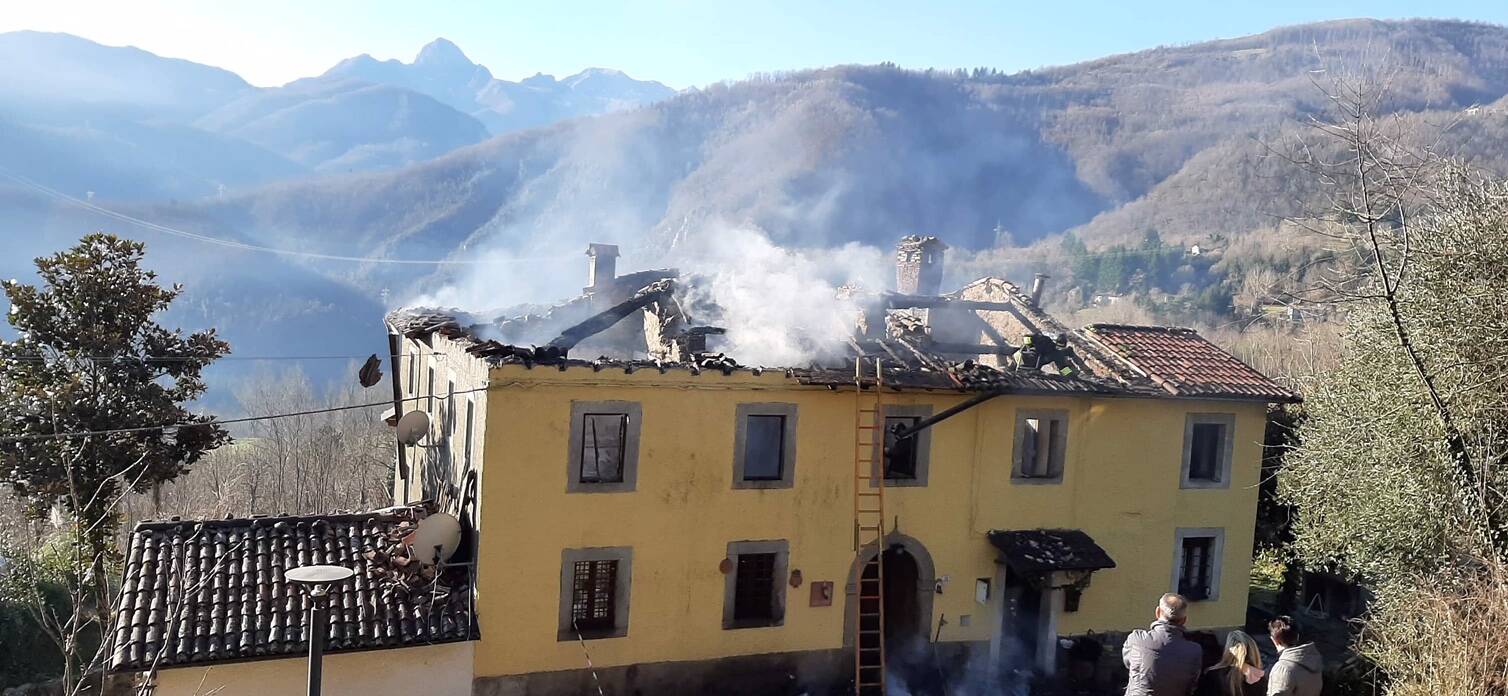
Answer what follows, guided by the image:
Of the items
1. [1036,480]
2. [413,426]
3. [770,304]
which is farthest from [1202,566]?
[413,426]

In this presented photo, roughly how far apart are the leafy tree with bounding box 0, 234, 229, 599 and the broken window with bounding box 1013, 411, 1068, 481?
15.7m

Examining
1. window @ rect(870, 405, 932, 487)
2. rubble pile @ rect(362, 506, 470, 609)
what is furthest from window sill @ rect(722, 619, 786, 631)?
rubble pile @ rect(362, 506, 470, 609)

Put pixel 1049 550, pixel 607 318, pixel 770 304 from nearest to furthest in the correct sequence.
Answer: pixel 1049 550 → pixel 607 318 → pixel 770 304

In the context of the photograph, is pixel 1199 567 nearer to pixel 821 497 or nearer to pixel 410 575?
pixel 821 497

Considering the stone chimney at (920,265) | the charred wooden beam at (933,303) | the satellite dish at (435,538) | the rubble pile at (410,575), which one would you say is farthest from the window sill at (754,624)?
the stone chimney at (920,265)

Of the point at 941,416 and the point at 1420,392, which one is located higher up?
the point at 1420,392

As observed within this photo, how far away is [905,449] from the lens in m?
16.4

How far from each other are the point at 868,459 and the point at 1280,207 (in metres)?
75.7

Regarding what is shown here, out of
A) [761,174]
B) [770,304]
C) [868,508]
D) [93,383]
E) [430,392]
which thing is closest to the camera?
[868,508]

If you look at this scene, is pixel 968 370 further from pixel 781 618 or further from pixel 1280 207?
pixel 1280 207

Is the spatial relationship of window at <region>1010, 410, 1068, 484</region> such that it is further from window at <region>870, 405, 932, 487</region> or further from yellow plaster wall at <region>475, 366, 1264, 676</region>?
window at <region>870, 405, 932, 487</region>

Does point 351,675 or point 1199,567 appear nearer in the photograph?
point 351,675

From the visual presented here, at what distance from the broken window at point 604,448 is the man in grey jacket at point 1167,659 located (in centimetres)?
836

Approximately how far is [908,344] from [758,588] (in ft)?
18.9
